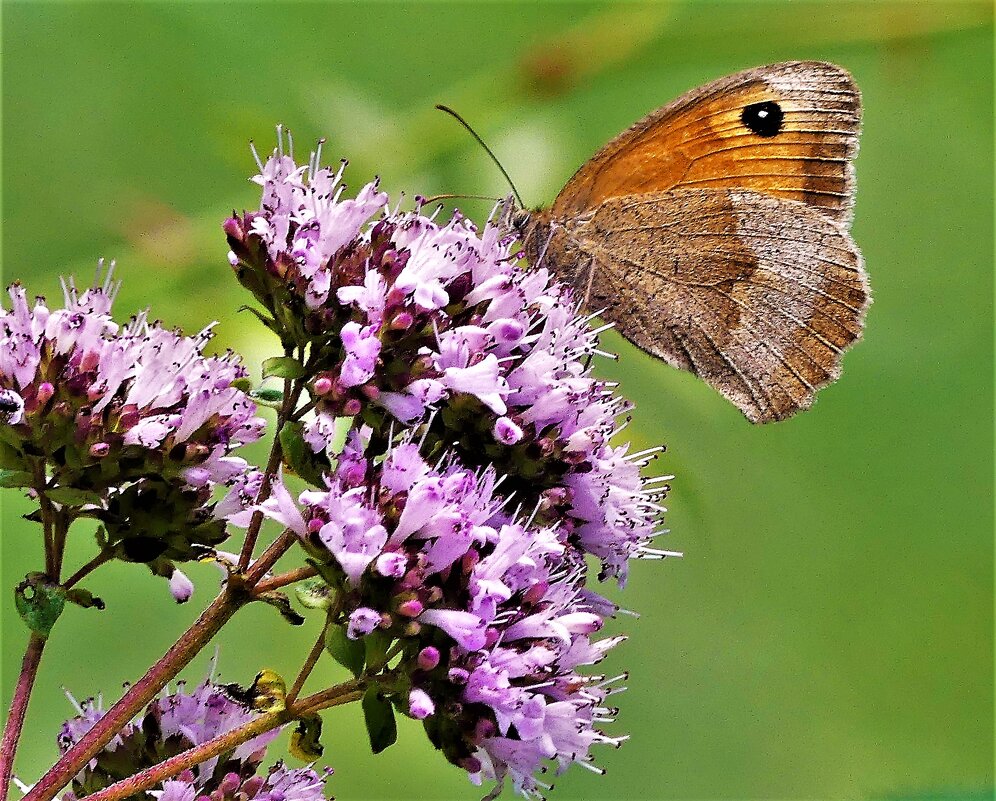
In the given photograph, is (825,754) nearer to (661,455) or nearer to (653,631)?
(653,631)

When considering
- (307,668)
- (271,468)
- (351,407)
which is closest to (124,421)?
(271,468)

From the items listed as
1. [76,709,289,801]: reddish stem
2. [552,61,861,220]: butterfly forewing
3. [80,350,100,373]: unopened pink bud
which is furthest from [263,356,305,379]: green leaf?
[552,61,861,220]: butterfly forewing

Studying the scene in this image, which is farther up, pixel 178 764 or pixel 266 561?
pixel 266 561

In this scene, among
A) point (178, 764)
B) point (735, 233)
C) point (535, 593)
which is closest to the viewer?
point (178, 764)

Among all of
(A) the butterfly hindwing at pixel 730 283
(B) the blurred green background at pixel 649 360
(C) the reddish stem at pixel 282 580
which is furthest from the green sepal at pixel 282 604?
(A) the butterfly hindwing at pixel 730 283

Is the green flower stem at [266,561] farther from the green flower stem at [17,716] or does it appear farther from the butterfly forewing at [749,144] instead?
the butterfly forewing at [749,144]

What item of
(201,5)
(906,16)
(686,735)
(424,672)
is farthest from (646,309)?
(201,5)

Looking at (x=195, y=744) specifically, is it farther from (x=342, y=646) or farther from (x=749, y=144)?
(x=749, y=144)
